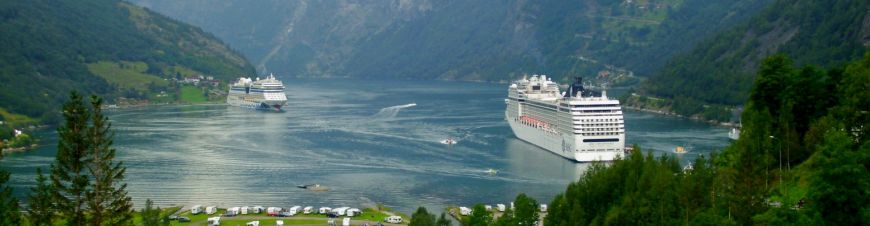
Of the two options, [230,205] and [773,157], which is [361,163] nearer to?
[230,205]

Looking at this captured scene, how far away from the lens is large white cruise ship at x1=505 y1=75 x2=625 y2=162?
74750 mm

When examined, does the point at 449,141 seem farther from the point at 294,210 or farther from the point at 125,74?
the point at 125,74

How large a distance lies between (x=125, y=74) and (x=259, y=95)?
86.8 feet

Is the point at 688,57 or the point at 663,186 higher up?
the point at 688,57

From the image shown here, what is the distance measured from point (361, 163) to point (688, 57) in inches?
3474

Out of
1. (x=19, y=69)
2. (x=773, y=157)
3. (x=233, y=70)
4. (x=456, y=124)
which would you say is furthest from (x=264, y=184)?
(x=233, y=70)

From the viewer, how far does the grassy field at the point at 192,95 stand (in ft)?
507

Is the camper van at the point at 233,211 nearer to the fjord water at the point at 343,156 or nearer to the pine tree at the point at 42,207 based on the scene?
the fjord water at the point at 343,156

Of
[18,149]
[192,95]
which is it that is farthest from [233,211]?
[192,95]

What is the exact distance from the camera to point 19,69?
13225 centimetres

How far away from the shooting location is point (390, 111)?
423 feet

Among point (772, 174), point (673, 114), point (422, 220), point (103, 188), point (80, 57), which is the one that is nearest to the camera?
point (103, 188)

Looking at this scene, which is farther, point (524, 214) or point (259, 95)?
point (259, 95)

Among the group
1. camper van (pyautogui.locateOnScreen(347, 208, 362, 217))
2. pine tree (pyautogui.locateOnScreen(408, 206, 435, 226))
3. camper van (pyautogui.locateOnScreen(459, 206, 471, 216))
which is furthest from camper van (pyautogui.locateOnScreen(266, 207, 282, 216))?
pine tree (pyautogui.locateOnScreen(408, 206, 435, 226))
